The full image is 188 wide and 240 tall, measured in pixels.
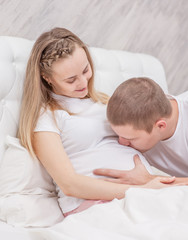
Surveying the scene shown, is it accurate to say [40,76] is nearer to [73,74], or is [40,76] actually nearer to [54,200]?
[73,74]

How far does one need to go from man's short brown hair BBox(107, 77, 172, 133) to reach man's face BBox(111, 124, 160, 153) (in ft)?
0.07

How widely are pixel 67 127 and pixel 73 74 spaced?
0.70 feet

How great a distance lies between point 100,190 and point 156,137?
0.31 metres

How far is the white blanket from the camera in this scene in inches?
35.2

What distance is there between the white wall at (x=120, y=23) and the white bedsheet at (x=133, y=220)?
1.09m

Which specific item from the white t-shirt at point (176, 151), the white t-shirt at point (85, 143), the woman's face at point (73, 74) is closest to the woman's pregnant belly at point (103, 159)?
the white t-shirt at point (85, 143)

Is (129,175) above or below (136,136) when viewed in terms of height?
below

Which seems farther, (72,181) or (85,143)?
(85,143)

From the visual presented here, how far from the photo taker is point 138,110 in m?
1.28

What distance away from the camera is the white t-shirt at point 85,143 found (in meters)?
1.39

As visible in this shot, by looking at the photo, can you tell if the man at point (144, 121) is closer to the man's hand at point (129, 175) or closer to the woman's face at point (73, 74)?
the man's hand at point (129, 175)

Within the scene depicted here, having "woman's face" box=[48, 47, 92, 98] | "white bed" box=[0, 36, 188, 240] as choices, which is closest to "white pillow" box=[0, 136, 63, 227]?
"white bed" box=[0, 36, 188, 240]

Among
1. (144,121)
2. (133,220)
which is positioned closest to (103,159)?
(144,121)

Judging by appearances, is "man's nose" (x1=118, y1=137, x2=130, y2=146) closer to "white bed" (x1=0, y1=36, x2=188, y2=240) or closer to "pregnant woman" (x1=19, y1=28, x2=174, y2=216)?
"pregnant woman" (x1=19, y1=28, x2=174, y2=216)
